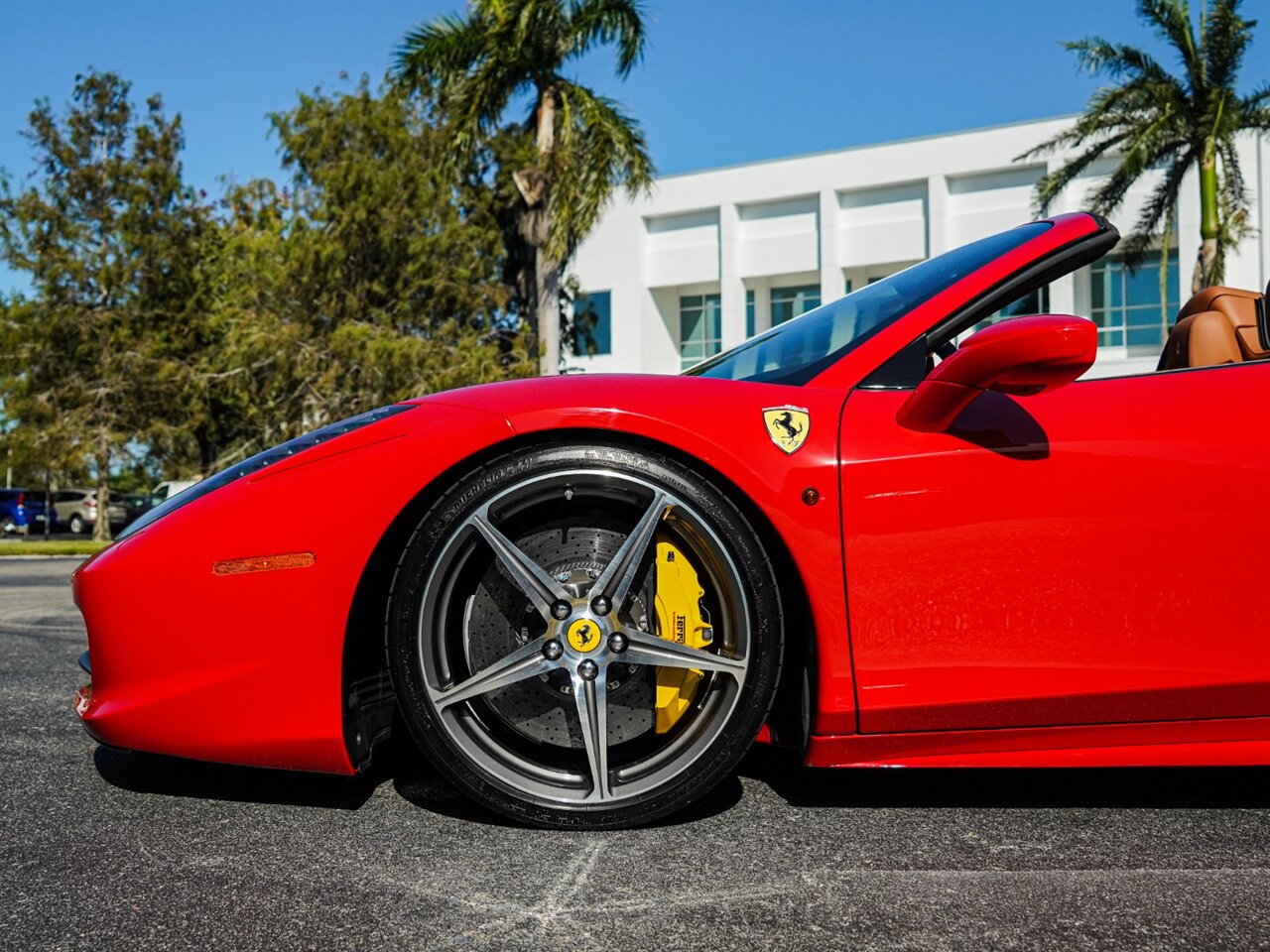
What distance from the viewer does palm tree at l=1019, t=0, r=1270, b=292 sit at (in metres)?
18.4

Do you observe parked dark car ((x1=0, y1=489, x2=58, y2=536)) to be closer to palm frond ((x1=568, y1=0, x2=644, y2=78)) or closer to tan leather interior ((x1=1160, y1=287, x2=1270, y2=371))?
palm frond ((x1=568, y1=0, x2=644, y2=78))

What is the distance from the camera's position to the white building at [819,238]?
29.7 meters

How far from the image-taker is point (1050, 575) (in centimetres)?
211

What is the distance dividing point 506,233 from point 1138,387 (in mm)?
22548

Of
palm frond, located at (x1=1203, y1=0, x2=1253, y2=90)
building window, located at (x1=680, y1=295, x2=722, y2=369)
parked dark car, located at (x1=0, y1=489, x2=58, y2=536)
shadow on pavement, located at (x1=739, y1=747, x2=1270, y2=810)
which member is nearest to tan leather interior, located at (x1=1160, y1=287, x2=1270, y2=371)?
shadow on pavement, located at (x1=739, y1=747, x2=1270, y2=810)

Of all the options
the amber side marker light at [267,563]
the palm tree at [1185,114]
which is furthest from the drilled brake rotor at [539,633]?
the palm tree at [1185,114]

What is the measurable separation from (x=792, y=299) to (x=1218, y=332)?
112ft

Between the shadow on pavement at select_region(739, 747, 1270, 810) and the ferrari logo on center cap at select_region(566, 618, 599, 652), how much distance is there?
0.61m

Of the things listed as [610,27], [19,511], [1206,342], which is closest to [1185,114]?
[610,27]

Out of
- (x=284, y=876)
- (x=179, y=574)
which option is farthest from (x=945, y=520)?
(x=179, y=574)

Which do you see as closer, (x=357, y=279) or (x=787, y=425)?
(x=787, y=425)

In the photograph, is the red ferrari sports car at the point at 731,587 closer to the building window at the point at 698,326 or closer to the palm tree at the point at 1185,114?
the palm tree at the point at 1185,114

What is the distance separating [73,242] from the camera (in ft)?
82.9

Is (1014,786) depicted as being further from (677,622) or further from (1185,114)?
Answer: (1185,114)
